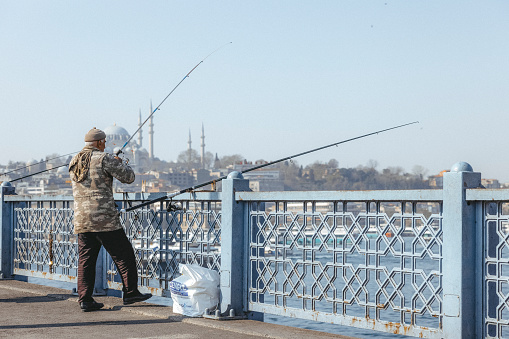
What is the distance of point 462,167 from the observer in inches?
146

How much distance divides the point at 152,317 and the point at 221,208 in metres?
0.88

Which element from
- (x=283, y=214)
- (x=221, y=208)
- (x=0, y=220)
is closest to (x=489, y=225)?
(x=283, y=214)

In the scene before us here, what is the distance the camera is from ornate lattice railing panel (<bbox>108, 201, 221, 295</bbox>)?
5.31m

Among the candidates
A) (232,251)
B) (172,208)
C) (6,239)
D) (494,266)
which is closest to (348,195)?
(494,266)

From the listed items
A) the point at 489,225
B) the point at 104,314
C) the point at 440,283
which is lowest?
the point at 104,314

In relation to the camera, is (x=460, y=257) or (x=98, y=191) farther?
(x=98, y=191)

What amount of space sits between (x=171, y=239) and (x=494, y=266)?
8.66 ft

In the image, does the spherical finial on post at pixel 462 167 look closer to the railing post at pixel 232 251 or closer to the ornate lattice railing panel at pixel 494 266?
the ornate lattice railing panel at pixel 494 266

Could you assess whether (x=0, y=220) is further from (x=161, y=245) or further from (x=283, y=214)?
(x=283, y=214)

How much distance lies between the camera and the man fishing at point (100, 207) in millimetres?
5219

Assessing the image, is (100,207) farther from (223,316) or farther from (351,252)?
(351,252)

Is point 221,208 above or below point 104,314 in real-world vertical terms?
above

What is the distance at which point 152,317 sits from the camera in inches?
202

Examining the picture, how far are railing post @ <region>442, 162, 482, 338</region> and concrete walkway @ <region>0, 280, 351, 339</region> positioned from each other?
0.90m
